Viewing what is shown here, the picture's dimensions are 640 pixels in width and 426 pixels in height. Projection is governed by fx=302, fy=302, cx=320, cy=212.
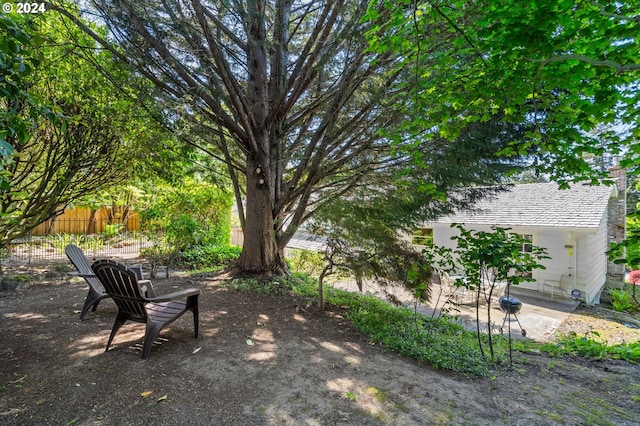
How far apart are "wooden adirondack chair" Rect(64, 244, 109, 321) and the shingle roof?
939 cm

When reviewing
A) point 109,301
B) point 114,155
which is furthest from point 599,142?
point 114,155

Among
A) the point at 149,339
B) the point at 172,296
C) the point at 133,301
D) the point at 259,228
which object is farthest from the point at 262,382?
the point at 259,228

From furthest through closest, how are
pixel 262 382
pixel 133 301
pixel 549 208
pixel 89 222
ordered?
pixel 89 222 → pixel 549 208 → pixel 133 301 → pixel 262 382

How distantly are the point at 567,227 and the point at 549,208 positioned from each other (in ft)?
5.57

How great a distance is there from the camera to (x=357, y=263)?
14.5 feet

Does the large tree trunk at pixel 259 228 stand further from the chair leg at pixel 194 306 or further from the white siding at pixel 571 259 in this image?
the white siding at pixel 571 259

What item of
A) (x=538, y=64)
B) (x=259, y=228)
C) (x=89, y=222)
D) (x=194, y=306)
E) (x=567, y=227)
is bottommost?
(x=194, y=306)

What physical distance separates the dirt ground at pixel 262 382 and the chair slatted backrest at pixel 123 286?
1.40 feet

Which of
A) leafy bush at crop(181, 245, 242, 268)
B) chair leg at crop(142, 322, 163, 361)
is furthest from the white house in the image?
chair leg at crop(142, 322, 163, 361)

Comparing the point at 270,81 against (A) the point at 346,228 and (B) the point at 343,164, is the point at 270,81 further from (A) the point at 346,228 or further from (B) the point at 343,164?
(A) the point at 346,228

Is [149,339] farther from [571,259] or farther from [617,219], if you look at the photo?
[617,219]

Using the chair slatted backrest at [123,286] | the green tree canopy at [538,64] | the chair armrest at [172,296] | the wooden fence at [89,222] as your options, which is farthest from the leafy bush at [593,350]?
the wooden fence at [89,222]

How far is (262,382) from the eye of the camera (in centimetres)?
260

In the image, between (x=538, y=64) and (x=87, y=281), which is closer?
(x=538, y=64)
